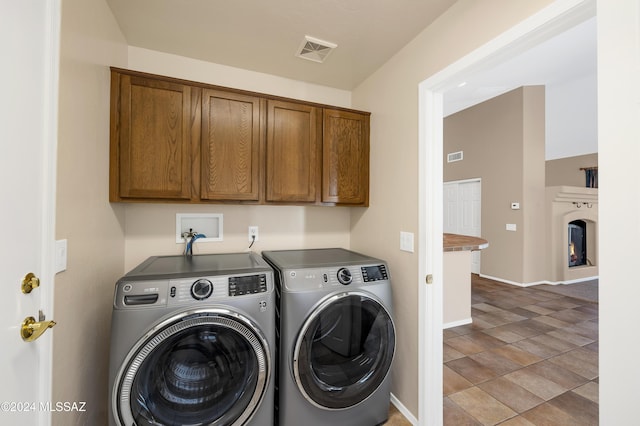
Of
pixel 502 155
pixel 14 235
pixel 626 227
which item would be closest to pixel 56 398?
pixel 14 235

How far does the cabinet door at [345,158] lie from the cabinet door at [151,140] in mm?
975

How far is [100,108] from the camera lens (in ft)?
4.62

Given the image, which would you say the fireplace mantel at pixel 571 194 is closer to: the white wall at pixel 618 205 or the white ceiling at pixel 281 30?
the white ceiling at pixel 281 30

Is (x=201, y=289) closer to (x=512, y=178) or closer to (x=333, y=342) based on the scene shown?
(x=333, y=342)

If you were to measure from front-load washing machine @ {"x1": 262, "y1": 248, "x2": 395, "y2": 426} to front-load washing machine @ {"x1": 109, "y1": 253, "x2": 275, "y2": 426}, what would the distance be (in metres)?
0.11

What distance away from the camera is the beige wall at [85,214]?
3.48 ft

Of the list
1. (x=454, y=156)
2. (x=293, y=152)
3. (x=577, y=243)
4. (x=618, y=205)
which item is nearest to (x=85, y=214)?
(x=293, y=152)

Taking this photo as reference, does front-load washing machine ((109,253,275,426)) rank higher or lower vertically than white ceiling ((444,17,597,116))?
lower

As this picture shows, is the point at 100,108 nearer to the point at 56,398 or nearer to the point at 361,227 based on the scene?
the point at 56,398

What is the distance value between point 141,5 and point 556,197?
6169 mm

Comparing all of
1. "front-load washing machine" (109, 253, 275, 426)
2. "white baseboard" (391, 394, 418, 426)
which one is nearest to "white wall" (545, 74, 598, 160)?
"white baseboard" (391, 394, 418, 426)

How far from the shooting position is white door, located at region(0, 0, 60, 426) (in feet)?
2.40

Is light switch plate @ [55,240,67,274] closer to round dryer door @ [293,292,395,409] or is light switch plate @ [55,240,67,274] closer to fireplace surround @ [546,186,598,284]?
round dryer door @ [293,292,395,409]

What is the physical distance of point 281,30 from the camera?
166cm
